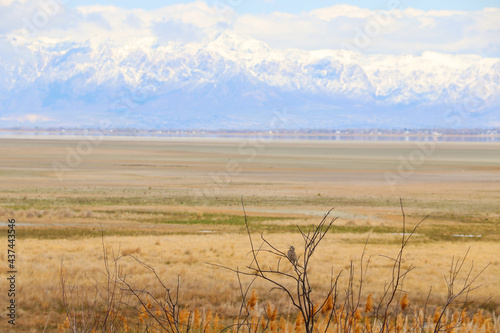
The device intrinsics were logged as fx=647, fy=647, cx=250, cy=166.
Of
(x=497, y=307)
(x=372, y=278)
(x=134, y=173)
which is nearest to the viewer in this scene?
(x=497, y=307)

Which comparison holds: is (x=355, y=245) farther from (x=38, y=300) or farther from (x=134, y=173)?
(x=134, y=173)

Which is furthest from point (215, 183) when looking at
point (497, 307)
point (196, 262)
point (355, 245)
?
point (497, 307)

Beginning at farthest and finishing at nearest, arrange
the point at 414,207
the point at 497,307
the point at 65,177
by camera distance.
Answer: the point at 65,177
the point at 414,207
the point at 497,307

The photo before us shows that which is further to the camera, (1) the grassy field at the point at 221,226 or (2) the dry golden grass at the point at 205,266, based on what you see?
(1) the grassy field at the point at 221,226

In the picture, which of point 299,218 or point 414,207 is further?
point 414,207

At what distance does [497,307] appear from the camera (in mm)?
15992

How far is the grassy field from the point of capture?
17.0 meters

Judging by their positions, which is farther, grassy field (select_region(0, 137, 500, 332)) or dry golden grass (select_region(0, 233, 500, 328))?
grassy field (select_region(0, 137, 500, 332))

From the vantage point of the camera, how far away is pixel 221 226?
32.9 meters

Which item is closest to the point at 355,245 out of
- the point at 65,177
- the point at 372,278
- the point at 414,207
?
the point at 372,278

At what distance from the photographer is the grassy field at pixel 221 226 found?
17.0 metres

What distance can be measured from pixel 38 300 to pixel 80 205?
26974mm

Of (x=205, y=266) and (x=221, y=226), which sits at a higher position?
(x=205, y=266)

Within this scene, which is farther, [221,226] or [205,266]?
[221,226]
